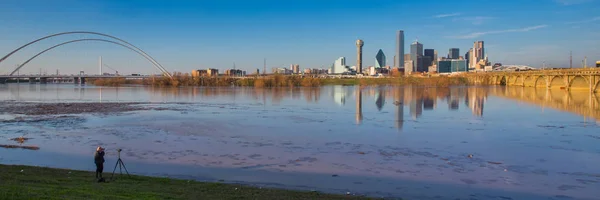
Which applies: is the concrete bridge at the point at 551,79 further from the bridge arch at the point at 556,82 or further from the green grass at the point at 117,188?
the green grass at the point at 117,188

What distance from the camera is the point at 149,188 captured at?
11.3 meters

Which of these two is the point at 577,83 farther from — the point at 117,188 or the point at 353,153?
the point at 117,188

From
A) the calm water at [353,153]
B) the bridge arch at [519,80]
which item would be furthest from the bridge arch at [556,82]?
the calm water at [353,153]

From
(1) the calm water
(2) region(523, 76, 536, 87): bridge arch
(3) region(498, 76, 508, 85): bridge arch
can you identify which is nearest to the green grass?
(1) the calm water

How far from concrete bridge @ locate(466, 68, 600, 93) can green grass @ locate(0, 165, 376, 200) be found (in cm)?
7554

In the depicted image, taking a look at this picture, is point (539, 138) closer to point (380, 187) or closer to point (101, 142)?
point (380, 187)

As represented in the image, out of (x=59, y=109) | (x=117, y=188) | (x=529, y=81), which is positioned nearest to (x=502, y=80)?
(x=529, y=81)

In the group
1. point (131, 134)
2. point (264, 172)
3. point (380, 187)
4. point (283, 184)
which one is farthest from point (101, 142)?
point (380, 187)

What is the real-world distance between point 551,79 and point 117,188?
104254 mm

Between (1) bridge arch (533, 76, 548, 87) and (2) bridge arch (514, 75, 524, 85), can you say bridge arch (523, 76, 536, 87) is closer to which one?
(1) bridge arch (533, 76, 548, 87)

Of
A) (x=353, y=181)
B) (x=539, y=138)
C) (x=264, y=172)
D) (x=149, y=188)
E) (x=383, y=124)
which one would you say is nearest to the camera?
(x=149, y=188)

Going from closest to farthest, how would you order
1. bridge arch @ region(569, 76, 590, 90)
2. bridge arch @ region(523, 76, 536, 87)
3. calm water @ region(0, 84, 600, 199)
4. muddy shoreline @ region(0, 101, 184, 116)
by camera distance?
calm water @ region(0, 84, 600, 199)
muddy shoreline @ region(0, 101, 184, 116)
bridge arch @ region(569, 76, 590, 90)
bridge arch @ region(523, 76, 536, 87)

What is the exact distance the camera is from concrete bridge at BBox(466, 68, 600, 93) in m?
75.6

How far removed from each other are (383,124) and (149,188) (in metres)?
19.7
